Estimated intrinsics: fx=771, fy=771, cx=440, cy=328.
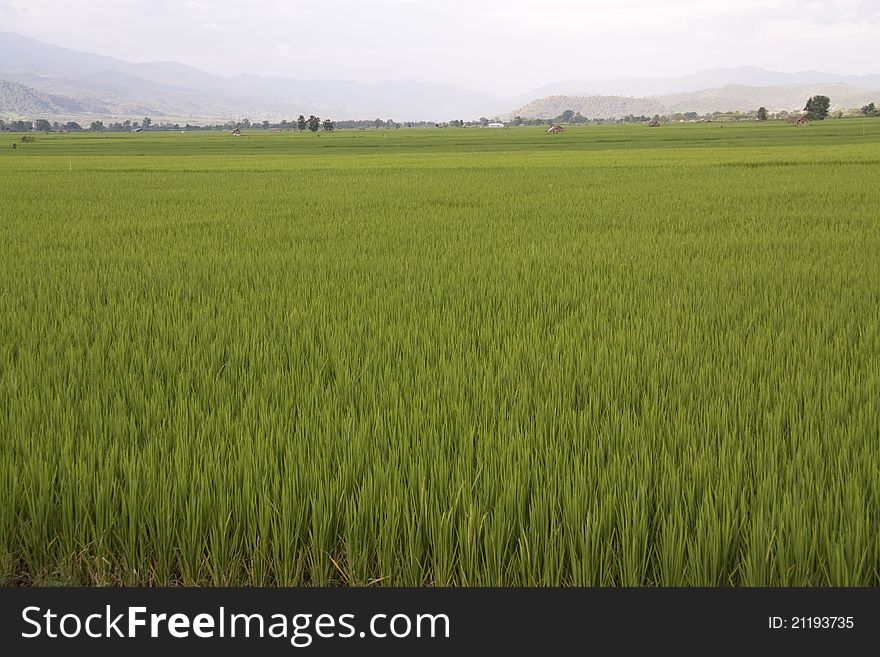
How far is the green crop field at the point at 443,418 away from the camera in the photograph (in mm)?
2074

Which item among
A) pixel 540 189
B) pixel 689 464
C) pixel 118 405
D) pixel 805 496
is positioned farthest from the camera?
pixel 540 189

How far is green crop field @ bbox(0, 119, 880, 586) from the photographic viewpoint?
2.07m

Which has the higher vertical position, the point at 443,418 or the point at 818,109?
the point at 818,109

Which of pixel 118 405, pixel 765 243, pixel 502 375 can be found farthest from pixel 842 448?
pixel 765 243

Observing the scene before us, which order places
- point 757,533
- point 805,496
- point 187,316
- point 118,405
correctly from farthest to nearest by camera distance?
point 187,316
point 118,405
point 805,496
point 757,533

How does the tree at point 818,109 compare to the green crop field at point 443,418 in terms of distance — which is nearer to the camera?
the green crop field at point 443,418

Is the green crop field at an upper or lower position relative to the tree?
lower

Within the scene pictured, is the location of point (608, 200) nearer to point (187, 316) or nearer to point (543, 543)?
point (187, 316)

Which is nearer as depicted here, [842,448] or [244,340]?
[842,448]

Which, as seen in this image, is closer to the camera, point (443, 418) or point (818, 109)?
point (443, 418)

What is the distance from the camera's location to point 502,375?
3.43 m

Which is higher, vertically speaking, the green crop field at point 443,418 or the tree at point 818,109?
the tree at point 818,109

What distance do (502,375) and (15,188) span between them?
658 inches

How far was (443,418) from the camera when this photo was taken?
2865 mm
